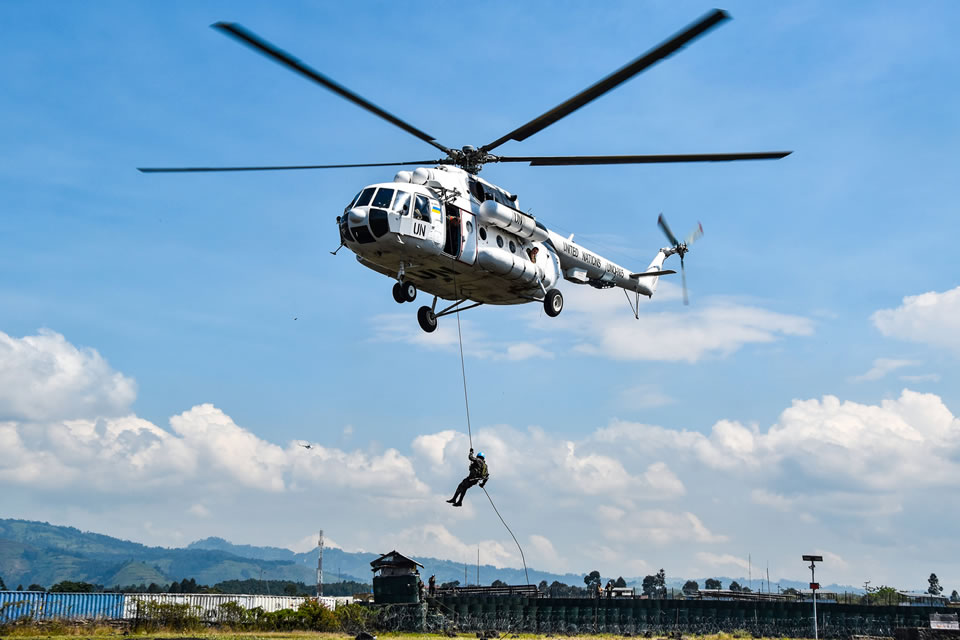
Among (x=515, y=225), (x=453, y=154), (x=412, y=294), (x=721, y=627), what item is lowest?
(x=721, y=627)

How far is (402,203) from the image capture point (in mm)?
28219

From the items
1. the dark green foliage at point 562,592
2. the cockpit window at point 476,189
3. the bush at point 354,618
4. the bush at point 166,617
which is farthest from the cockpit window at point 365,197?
the dark green foliage at point 562,592

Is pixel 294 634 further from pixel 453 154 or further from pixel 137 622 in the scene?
pixel 453 154

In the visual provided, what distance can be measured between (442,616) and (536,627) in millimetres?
5495

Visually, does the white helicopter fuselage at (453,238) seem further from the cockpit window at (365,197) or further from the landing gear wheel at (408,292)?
the landing gear wheel at (408,292)

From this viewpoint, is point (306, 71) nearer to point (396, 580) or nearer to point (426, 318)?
point (426, 318)

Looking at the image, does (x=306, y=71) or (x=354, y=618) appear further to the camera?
(x=354, y=618)

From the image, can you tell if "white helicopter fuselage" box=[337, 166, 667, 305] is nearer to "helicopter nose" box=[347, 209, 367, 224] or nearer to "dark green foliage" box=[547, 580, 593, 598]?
"helicopter nose" box=[347, 209, 367, 224]

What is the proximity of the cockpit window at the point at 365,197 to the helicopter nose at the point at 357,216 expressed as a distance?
310 mm

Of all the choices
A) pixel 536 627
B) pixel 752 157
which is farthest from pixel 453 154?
pixel 536 627

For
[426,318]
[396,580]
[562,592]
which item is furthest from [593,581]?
[426,318]

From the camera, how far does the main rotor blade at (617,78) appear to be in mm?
20391

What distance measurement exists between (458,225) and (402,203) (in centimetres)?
246

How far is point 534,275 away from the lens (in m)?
33.4
